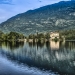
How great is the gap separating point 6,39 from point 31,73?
142 m

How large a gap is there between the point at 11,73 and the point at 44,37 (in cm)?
16151

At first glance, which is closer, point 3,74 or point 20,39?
point 3,74

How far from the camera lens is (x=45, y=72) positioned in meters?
38.0

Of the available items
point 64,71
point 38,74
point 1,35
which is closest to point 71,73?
point 64,71

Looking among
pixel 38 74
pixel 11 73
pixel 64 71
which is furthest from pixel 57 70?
pixel 11 73

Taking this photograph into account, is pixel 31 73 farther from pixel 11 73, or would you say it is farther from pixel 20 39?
pixel 20 39

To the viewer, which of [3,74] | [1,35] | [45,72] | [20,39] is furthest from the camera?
[20,39]

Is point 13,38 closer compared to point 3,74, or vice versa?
point 3,74

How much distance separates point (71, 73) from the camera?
1457 inches

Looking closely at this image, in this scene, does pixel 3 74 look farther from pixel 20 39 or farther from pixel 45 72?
pixel 20 39

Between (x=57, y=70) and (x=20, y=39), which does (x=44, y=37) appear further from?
(x=57, y=70)

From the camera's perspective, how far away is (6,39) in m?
176

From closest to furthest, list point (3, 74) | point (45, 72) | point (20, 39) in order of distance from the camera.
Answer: point (3, 74) → point (45, 72) → point (20, 39)

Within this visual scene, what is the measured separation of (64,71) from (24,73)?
6.96m
